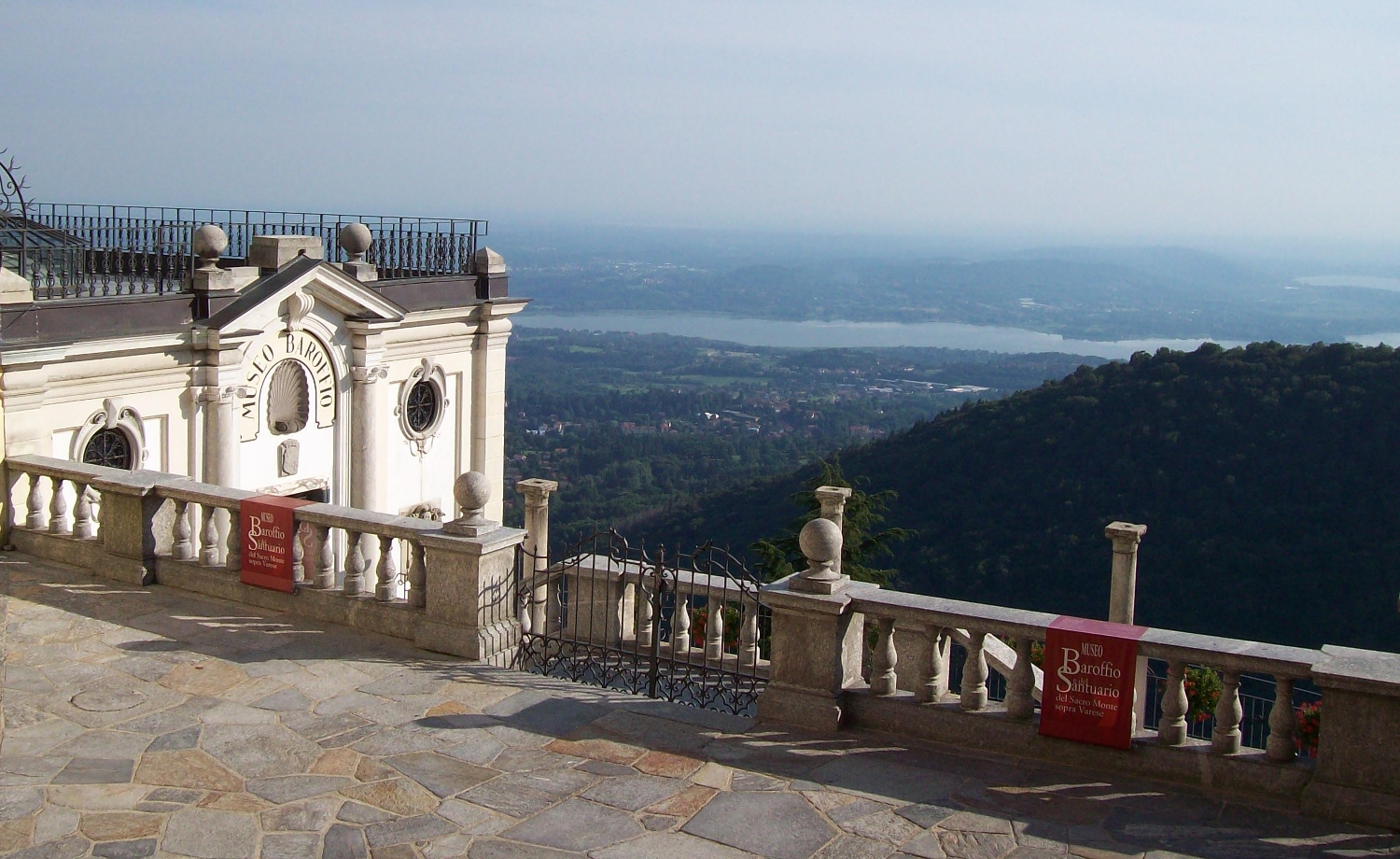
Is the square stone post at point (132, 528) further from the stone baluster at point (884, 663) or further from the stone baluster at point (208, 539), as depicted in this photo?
the stone baluster at point (884, 663)

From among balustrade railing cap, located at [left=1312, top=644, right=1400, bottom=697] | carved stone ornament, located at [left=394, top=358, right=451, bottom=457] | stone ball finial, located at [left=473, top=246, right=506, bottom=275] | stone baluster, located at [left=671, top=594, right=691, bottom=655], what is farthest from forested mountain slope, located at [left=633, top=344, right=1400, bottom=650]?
balustrade railing cap, located at [left=1312, top=644, right=1400, bottom=697]

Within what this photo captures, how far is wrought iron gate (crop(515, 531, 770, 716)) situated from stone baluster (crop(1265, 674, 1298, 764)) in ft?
10.5

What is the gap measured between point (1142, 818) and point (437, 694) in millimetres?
4274

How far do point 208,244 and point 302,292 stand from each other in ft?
5.95

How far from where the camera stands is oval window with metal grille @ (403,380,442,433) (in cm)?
2297

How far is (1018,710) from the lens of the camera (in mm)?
7465

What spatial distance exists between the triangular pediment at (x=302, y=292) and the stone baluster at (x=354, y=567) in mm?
9508

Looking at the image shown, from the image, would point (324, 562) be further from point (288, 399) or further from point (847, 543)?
point (847, 543)

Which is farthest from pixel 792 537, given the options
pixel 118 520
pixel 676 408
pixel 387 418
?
pixel 676 408

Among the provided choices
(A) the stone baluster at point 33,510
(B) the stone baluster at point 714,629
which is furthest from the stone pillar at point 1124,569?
Answer: (A) the stone baluster at point 33,510

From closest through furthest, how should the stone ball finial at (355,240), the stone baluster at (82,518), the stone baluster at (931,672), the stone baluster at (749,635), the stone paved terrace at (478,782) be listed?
the stone paved terrace at (478,782) → the stone baluster at (931,672) → the stone baluster at (749,635) → the stone baluster at (82,518) → the stone ball finial at (355,240)

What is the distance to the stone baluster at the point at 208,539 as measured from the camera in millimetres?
10375

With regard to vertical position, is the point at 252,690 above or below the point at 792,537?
above

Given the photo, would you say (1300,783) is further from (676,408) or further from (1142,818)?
(676,408)
